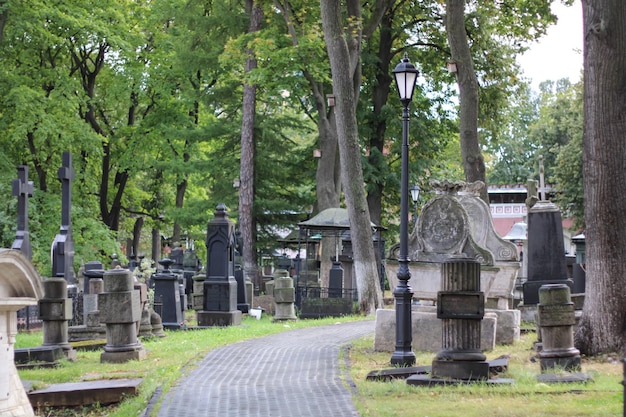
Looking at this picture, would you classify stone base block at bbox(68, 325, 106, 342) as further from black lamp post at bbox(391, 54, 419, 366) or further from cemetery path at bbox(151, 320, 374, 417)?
black lamp post at bbox(391, 54, 419, 366)

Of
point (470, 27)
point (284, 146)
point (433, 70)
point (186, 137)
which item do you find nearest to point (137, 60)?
point (186, 137)

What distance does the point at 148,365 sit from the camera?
1343 centimetres

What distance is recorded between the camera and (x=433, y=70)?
122 feet

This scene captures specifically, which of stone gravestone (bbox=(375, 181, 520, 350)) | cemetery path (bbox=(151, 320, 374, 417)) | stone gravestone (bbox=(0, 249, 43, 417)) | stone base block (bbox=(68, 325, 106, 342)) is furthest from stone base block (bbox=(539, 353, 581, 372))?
stone base block (bbox=(68, 325, 106, 342))

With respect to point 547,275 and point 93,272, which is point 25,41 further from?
point 547,275

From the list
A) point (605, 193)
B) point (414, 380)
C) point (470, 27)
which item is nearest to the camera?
point (414, 380)

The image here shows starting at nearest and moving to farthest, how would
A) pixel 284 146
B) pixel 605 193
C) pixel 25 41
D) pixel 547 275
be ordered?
pixel 605 193, pixel 547 275, pixel 25 41, pixel 284 146

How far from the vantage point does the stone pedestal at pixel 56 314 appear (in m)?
14.4

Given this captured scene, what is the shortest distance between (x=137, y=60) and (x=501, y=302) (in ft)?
93.7

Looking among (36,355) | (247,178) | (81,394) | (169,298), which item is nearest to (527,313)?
(169,298)

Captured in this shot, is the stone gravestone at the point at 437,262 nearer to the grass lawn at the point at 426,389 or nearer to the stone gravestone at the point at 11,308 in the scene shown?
the grass lawn at the point at 426,389

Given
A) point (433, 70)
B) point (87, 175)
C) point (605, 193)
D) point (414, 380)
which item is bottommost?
point (414, 380)

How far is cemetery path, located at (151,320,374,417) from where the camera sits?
955 cm

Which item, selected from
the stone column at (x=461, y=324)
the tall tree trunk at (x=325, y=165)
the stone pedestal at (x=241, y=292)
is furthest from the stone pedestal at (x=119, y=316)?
Answer: the tall tree trunk at (x=325, y=165)
